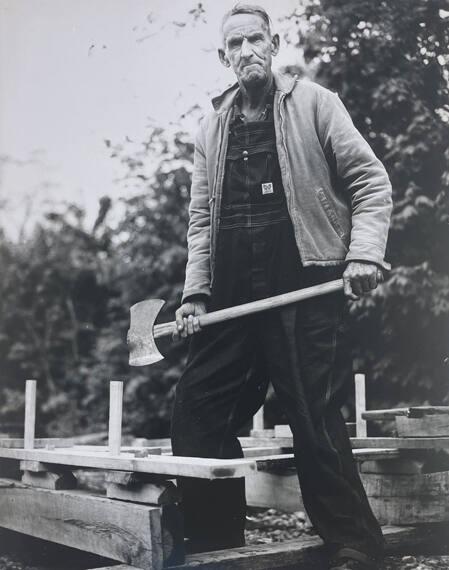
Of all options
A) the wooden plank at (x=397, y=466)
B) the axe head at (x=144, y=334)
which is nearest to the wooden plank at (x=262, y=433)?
the wooden plank at (x=397, y=466)

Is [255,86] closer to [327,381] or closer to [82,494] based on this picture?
[327,381]

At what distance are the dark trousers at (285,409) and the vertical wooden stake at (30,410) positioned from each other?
0.87 metres

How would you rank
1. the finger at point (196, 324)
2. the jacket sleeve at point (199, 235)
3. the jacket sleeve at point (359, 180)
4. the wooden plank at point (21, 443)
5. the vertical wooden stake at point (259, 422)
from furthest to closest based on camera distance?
the vertical wooden stake at point (259, 422) → the wooden plank at point (21, 443) → the jacket sleeve at point (199, 235) → the finger at point (196, 324) → the jacket sleeve at point (359, 180)

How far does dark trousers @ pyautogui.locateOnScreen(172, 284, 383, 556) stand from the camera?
2686 mm

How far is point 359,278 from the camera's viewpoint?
8.60 feet

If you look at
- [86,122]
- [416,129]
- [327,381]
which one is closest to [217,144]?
[327,381]

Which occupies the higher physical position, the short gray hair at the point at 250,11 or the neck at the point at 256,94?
the short gray hair at the point at 250,11

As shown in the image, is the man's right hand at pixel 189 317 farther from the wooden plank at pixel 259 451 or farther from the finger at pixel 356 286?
the wooden plank at pixel 259 451

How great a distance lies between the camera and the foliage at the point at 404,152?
510 centimetres

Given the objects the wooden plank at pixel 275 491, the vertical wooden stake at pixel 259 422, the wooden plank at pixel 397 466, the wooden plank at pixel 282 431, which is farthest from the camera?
the vertical wooden stake at pixel 259 422

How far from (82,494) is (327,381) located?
1.17 m

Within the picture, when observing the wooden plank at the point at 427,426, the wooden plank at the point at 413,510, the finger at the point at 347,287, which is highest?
the finger at the point at 347,287

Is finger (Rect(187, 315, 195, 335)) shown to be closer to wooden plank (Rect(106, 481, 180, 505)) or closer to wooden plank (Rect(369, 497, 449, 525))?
wooden plank (Rect(106, 481, 180, 505))

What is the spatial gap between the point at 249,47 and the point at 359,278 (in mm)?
1001
